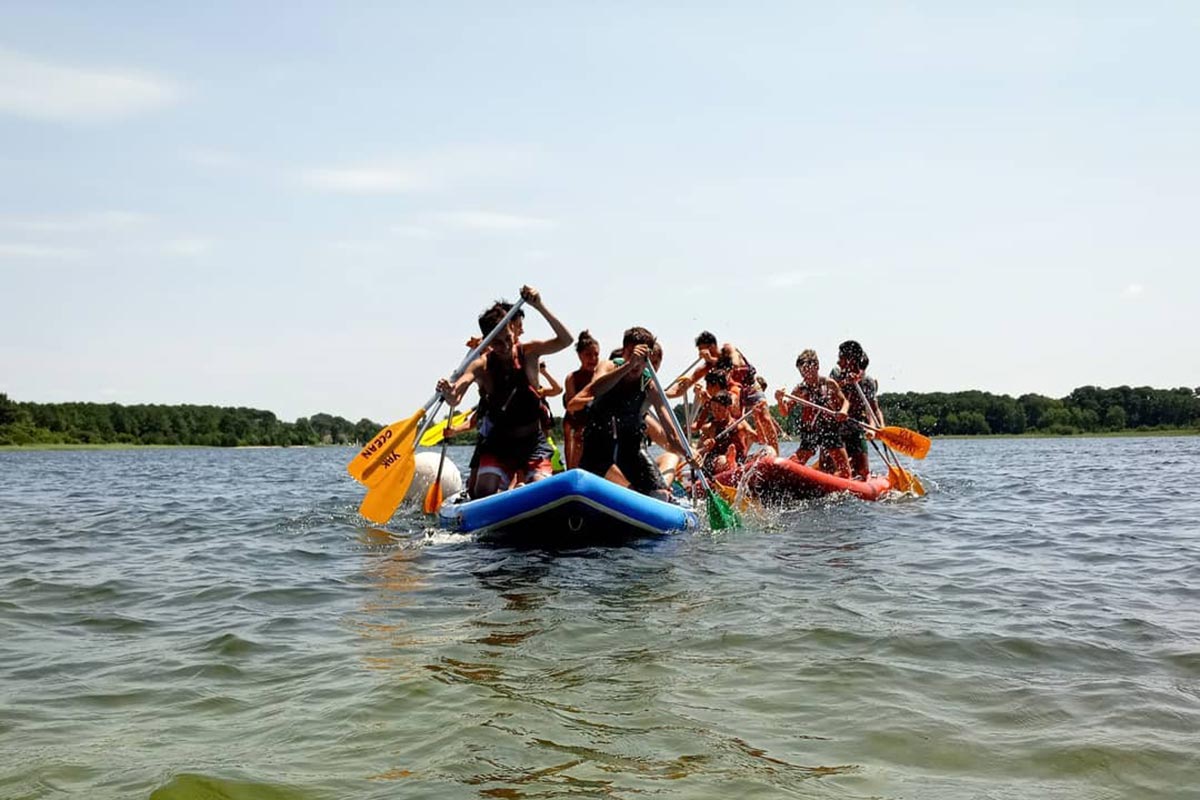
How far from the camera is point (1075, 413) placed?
79375 millimetres

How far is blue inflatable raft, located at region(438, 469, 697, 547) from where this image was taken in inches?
304

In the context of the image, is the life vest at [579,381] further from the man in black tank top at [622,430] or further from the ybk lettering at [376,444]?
the ybk lettering at [376,444]

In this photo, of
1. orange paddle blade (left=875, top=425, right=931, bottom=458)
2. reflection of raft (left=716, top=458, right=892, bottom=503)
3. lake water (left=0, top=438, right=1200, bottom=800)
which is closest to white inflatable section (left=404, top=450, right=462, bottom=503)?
reflection of raft (left=716, top=458, right=892, bottom=503)

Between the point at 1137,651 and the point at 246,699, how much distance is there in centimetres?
405

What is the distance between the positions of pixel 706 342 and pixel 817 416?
178 centimetres

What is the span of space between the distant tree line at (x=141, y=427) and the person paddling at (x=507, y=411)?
74.6m

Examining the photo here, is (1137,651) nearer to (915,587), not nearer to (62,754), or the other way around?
(915,587)

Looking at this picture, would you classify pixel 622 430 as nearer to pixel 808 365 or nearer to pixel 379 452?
pixel 379 452

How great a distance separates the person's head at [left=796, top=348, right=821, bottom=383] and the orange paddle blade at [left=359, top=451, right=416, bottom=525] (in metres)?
5.91

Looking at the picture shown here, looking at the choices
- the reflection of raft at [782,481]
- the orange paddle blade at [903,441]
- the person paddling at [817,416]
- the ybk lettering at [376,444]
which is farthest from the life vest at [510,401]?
the orange paddle blade at [903,441]

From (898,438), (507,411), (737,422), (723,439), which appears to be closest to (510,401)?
(507,411)

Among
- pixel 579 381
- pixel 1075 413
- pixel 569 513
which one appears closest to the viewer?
pixel 569 513

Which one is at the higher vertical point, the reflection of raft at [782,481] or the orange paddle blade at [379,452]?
the orange paddle blade at [379,452]

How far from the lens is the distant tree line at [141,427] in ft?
256
